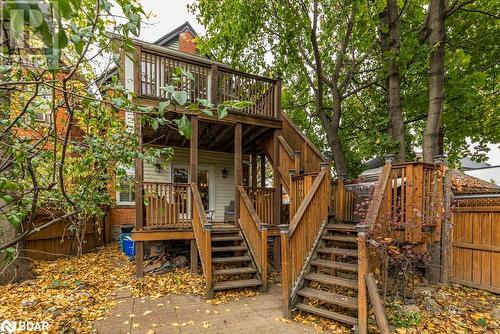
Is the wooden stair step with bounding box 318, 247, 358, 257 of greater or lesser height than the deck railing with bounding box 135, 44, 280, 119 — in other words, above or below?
below

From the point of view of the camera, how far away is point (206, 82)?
6.84 metres

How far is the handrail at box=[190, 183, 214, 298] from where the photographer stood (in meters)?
4.97

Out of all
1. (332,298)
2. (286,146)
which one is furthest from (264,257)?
(286,146)

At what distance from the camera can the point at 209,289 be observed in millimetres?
4934

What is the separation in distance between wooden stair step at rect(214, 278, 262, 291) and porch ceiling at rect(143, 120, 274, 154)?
4.02 metres

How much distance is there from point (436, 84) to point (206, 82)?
5.43m

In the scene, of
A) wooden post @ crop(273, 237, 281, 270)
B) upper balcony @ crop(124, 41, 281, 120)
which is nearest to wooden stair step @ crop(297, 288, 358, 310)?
wooden post @ crop(273, 237, 281, 270)

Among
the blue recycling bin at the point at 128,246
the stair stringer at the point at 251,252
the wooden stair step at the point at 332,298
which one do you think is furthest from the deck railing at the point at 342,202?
the blue recycling bin at the point at 128,246

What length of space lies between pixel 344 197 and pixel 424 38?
4.49m

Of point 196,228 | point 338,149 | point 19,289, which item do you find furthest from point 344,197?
point 19,289

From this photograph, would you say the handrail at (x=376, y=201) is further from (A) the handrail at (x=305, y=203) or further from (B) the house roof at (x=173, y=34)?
(B) the house roof at (x=173, y=34)

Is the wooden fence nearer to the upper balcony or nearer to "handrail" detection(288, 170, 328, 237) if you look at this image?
the upper balcony

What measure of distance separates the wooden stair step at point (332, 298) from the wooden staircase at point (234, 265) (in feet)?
4.26

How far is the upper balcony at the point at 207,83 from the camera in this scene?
6077 millimetres
